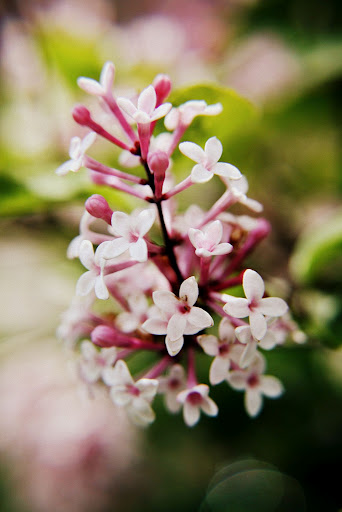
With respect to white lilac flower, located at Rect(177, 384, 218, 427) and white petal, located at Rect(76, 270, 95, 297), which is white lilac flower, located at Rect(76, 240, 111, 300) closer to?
white petal, located at Rect(76, 270, 95, 297)

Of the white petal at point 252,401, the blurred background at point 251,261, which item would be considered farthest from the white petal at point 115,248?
the blurred background at point 251,261

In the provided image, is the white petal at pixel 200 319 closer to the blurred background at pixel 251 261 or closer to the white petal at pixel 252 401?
the white petal at pixel 252 401

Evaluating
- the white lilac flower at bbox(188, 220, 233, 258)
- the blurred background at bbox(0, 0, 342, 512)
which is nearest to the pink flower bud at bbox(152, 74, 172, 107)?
the white lilac flower at bbox(188, 220, 233, 258)

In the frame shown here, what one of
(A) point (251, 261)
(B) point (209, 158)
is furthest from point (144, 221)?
(A) point (251, 261)

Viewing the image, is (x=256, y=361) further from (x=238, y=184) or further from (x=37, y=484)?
(x=37, y=484)

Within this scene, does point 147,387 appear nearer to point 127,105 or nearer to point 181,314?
point 181,314
